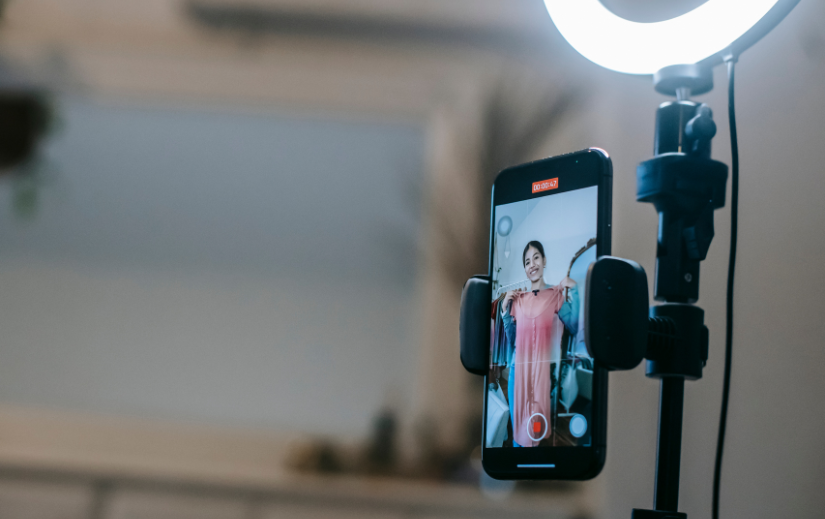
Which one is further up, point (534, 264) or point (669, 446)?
point (534, 264)

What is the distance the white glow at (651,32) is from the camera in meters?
0.45

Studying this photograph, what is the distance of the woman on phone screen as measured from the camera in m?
0.45

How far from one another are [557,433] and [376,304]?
119 centimetres

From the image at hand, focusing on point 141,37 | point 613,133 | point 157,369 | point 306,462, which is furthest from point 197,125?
point 613,133

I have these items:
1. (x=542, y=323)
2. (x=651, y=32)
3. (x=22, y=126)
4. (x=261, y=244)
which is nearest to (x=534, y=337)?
(x=542, y=323)

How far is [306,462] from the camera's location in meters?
1.45

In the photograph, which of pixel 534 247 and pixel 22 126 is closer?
pixel 534 247

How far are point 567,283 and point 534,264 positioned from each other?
0.04 metres

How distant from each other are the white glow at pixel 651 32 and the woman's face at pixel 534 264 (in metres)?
0.18

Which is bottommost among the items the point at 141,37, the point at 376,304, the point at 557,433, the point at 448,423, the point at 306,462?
the point at 306,462

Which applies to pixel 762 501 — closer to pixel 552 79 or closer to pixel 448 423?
pixel 448 423

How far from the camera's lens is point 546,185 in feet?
1.65

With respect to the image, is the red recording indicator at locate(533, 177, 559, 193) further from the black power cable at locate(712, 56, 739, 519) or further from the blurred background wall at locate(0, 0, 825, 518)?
the blurred background wall at locate(0, 0, 825, 518)

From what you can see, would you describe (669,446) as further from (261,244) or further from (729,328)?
(261,244)
